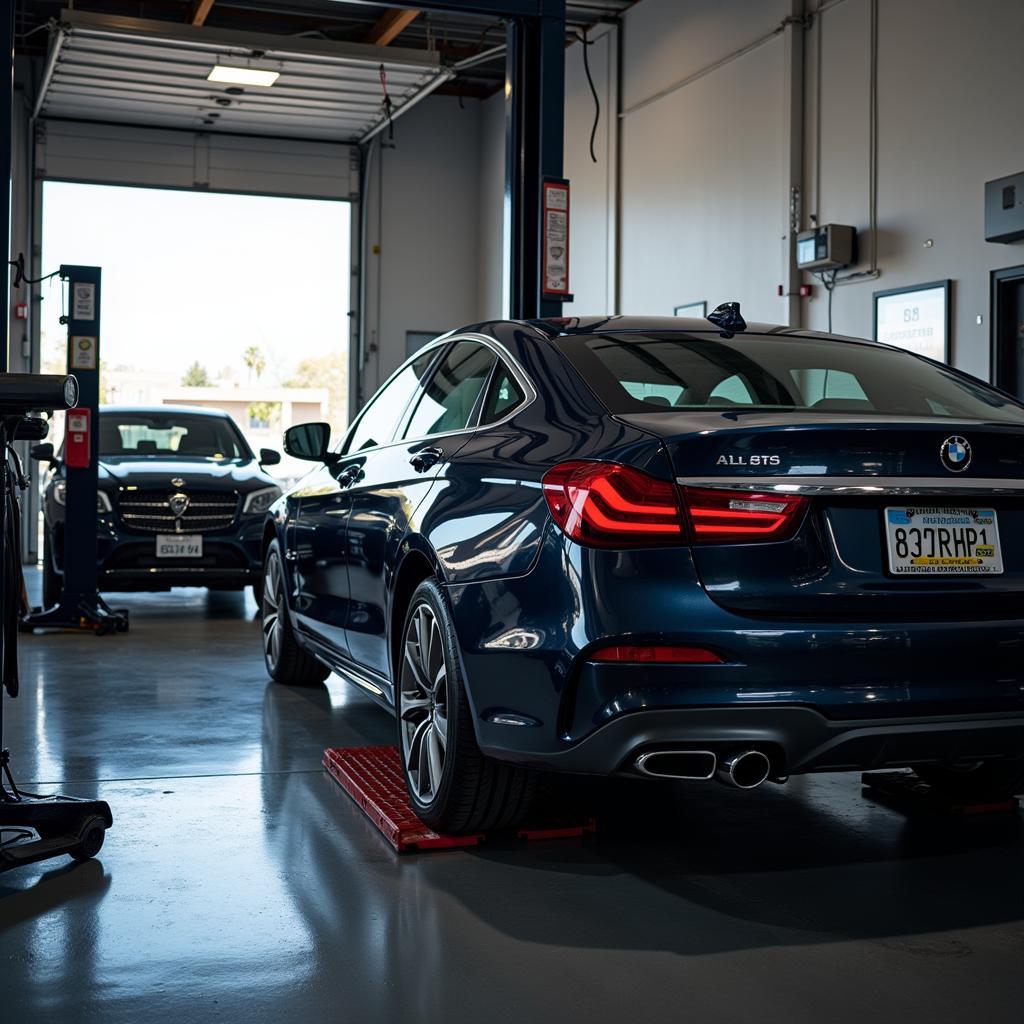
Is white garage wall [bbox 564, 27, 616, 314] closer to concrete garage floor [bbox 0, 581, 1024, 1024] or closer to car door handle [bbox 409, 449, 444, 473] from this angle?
car door handle [bbox 409, 449, 444, 473]

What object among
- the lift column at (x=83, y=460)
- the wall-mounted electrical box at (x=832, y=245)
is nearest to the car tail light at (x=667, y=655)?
the lift column at (x=83, y=460)

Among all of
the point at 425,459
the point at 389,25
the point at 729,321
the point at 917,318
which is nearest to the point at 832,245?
the point at 917,318

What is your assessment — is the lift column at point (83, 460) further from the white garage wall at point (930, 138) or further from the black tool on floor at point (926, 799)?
the white garage wall at point (930, 138)

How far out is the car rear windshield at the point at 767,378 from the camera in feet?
10.7

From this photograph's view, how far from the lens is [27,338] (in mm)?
16453

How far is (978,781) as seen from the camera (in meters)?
3.92

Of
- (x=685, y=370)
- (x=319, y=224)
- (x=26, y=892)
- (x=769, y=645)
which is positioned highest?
(x=319, y=224)

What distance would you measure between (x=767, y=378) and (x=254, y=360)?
1558cm

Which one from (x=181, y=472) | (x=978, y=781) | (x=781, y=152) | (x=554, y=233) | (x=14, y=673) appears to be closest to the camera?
(x=14, y=673)

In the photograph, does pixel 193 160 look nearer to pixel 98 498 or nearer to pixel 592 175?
A: pixel 592 175

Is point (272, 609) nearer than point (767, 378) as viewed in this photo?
No

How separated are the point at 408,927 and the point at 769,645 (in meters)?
0.95

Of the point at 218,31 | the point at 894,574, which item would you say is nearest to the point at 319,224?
the point at 218,31

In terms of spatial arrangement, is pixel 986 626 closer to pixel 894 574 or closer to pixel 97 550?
pixel 894 574
